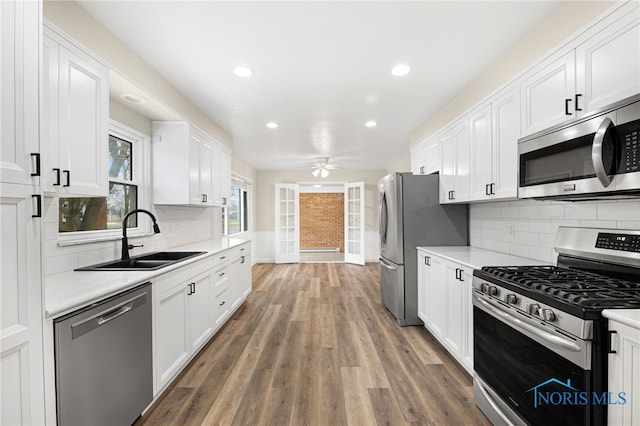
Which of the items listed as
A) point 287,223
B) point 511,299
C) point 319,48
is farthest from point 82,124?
point 287,223

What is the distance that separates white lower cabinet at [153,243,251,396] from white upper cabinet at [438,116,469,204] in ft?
8.21

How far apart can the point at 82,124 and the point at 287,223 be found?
5853 mm

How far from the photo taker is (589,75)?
1511 millimetres

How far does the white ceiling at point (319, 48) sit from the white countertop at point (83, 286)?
5.22ft

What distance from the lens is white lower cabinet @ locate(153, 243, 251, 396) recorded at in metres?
1.97

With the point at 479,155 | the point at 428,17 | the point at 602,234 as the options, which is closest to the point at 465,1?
the point at 428,17

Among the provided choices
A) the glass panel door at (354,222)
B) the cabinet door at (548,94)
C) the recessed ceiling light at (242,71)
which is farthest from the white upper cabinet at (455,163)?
the glass panel door at (354,222)

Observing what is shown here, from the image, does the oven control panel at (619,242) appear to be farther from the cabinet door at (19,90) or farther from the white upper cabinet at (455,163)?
the cabinet door at (19,90)

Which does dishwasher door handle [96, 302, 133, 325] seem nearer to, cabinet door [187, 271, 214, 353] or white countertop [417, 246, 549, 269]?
cabinet door [187, 271, 214, 353]

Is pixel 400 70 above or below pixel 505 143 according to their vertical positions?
above

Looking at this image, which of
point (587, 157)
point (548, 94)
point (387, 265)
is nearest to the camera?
point (587, 157)

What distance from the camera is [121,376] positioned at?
1.58 m

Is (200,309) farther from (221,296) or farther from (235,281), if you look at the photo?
(235,281)

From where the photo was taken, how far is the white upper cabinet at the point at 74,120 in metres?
1.52
